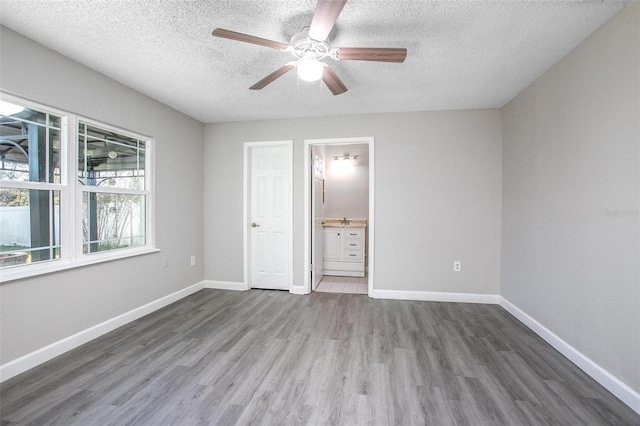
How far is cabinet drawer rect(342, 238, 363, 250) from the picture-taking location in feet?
15.5

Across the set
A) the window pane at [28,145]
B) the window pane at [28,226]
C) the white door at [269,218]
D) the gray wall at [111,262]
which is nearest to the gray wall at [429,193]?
the white door at [269,218]

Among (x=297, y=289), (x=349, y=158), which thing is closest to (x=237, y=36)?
(x=297, y=289)

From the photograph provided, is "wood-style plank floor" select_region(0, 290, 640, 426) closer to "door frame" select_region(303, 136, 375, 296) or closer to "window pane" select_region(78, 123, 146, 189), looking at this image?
"door frame" select_region(303, 136, 375, 296)

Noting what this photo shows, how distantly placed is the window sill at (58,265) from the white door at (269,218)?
1474 mm

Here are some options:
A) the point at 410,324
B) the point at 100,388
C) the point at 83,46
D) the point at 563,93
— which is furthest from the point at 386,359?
the point at 83,46

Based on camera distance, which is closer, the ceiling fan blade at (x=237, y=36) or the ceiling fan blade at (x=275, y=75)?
the ceiling fan blade at (x=237, y=36)

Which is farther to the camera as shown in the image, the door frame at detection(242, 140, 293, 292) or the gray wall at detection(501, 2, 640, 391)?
the door frame at detection(242, 140, 293, 292)

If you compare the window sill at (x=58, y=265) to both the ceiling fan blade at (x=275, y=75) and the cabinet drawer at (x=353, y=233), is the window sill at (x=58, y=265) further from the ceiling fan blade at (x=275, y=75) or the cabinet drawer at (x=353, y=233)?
the cabinet drawer at (x=353, y=233)

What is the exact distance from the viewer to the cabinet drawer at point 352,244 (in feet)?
15.5

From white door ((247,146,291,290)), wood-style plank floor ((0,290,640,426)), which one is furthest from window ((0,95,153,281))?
white door ((247,146,291,290))

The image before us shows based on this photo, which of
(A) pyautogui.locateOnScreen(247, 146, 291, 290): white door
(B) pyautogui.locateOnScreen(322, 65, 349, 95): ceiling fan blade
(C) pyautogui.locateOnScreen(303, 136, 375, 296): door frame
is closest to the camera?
(B) pyautogui.locateOnScreen(322, 65, 349, 95): ceiling fan blade

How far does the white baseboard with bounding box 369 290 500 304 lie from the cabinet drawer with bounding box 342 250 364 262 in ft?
3.81

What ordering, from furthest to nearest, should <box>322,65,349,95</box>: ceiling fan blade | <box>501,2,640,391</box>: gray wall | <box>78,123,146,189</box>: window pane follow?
<box>78,123,146,189</box>: window pane < <box>322,65,349,95</box>: ceiling fan blade < <box>501,2,640,391</box>: gray wall

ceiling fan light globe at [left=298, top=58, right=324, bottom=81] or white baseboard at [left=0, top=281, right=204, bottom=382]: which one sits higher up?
ceiling fan light globe at [left=298, top=58, right=324, bottom=81]
